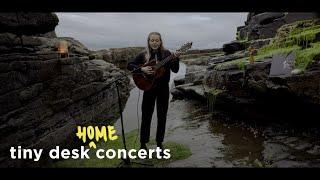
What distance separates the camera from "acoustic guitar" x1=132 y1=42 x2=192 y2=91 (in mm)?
5938

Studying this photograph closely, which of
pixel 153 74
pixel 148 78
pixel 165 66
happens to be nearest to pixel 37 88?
pixel 148 78

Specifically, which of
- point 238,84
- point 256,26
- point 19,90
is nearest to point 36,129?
point 19,90

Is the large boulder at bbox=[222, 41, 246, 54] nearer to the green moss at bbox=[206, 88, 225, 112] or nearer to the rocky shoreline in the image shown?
the rocky shoreline

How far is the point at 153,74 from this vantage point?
5980 mm

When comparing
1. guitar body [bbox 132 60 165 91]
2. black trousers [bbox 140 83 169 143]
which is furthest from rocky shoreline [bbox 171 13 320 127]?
guitar body [bbox 132 60 165 91]

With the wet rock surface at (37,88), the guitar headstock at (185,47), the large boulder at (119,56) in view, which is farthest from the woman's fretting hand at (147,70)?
the large boulder at (119,56)

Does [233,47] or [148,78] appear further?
[233,47]

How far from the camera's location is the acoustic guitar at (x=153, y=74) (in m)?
5.94

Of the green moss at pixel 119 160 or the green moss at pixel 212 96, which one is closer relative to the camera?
the green moss at pixel 119 160

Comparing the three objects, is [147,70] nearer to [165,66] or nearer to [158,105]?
[165,66]

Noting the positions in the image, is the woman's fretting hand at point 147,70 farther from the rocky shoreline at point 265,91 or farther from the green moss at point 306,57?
the green moss at point 306,57
